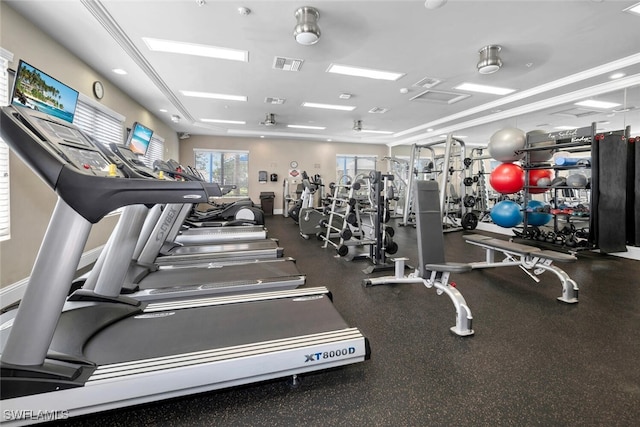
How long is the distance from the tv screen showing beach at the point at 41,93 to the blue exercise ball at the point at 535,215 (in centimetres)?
653

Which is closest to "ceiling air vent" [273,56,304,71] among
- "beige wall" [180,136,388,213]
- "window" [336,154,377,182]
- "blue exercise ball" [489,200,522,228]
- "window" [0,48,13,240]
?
"window" [0,48,13,240]

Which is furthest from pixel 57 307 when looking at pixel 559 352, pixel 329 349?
pixel 559 352

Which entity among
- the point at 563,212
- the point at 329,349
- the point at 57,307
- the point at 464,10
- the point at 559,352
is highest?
the point at 464,10

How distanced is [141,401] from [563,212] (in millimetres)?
5864

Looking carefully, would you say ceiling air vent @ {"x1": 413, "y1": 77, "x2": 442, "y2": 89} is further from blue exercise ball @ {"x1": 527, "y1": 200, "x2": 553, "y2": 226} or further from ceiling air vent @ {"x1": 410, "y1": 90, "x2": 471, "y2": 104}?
blue exercise ball @ {"x1": 527, "y1": 200, "x2": 553, "y2": 226}

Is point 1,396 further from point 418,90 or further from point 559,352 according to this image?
point 418,90

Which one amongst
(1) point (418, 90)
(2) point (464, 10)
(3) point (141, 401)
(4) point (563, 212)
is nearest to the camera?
(3) point (141, 401)

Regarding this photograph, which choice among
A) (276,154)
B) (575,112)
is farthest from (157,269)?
(575,112)

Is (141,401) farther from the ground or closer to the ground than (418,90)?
closer to the ground

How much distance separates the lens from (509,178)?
5141 millimetres

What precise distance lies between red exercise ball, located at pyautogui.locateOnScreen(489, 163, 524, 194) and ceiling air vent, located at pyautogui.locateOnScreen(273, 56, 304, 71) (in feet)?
13.4

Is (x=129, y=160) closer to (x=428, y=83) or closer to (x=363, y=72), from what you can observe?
(x=363, y=72)

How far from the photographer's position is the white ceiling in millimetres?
2824

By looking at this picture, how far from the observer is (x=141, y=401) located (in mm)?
1197
